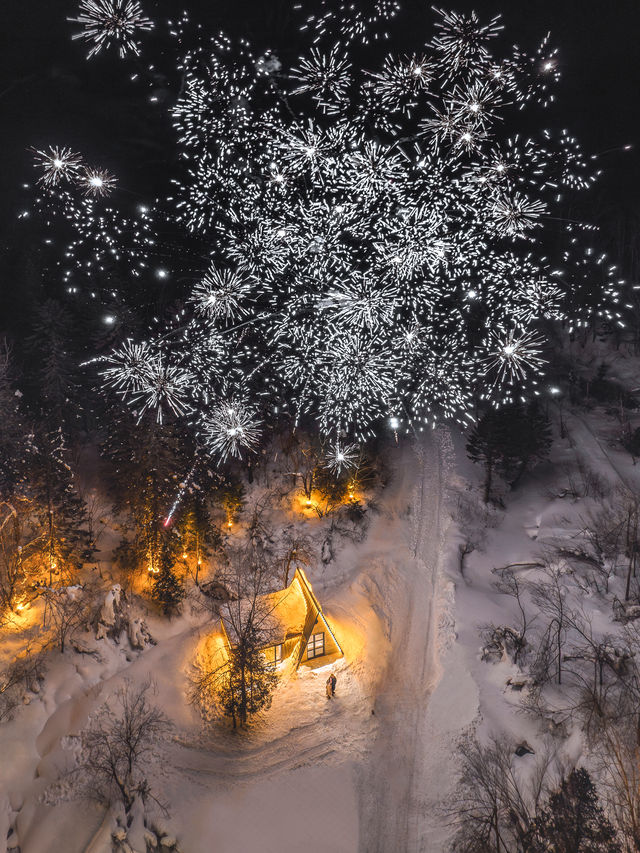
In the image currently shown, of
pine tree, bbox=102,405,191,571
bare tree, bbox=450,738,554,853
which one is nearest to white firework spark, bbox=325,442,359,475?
pine tree, bbox=102,405,191,571

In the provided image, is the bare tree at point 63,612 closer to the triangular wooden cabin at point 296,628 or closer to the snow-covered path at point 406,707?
the triangular wooden cabin at point 296,628

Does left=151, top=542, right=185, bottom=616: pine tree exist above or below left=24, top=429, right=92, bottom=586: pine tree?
below

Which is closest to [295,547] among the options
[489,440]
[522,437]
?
[489,440]

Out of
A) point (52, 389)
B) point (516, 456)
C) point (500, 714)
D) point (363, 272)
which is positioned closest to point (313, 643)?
point (500, 714)

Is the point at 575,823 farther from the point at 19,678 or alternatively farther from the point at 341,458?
the point at 341,458

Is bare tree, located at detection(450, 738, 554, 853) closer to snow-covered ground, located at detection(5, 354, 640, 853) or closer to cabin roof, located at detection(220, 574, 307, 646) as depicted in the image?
snow-covered ground, located at detection(5, 354, 640, 853)

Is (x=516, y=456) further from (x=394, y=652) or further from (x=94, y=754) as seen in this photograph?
(x=94, y=754)

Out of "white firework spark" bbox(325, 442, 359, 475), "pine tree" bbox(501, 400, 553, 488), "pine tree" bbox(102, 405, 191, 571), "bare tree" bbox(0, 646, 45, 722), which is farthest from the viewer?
"white firework spark" bbox(325, 442, 359, 475)
